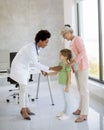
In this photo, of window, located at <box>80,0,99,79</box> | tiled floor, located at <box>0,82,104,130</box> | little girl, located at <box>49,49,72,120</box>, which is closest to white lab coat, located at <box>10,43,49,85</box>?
little girl, located at <box>49,49,72,120</box>

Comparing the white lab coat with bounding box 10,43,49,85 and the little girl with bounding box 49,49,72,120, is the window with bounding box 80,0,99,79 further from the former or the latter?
the white lab coat with bounding box 10,43,49,85

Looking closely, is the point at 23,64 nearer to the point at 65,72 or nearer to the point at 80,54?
the point at 65,72

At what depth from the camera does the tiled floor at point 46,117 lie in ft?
12.7

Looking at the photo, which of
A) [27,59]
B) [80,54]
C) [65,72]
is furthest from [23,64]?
[80,54]

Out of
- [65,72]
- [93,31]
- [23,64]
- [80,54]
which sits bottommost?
[65,72]

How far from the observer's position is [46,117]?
4.36m

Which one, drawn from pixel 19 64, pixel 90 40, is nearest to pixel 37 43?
pixel 19 64

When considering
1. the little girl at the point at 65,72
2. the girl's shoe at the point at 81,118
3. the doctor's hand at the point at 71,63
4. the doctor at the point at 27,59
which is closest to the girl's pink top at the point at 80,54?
the doctor's hand at the point at 71,63

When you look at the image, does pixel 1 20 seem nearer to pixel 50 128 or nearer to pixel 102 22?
pixel 102 22

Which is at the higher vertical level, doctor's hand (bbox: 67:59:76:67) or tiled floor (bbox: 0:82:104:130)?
doctor's hand (bbox: 67:59:76:67)

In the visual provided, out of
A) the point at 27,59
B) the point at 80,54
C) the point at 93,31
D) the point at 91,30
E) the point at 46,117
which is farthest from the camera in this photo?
the point at 91,30

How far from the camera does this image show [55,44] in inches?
298

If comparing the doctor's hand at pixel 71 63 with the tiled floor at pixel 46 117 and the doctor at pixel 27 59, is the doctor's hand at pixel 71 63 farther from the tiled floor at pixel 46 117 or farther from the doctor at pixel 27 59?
the tiled floor at pixel 46 117

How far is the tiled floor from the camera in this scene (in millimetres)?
3859
